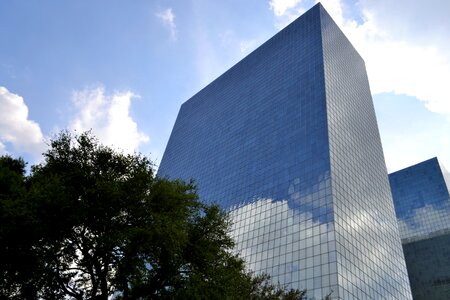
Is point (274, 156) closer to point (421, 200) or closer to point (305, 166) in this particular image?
point (305, 166)

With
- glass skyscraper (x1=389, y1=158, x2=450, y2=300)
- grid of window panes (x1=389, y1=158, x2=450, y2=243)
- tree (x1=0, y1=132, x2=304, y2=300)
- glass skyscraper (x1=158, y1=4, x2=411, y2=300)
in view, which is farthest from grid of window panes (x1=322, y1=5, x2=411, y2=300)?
grid of window panes (x1=389, y1=158, x2=450, y2=243)

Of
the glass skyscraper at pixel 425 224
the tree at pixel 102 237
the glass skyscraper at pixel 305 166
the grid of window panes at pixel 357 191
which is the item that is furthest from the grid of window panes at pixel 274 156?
the glass skyscraper at pixel 425 224

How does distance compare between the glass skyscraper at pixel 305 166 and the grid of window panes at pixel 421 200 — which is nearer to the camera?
the glass skyscraper at pixel 305 166

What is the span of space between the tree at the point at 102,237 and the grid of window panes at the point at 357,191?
3529cm

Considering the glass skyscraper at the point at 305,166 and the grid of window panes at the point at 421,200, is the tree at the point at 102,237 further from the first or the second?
the grid of window panes at the point at 421,200

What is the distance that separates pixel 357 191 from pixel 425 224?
3010 inches

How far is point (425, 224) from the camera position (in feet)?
442

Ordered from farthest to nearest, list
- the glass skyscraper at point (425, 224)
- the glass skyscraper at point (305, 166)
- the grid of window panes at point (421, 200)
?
1. the grid of window panes at point (421, 200)
2. the glass skyscraper at point (425, 224)
3. the glass skyscraper at point (305, 166)

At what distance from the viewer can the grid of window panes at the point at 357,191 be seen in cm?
6097

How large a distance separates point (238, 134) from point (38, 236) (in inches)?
3226

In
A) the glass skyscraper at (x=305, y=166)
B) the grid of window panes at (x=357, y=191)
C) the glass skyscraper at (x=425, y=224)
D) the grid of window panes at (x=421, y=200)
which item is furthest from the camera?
the grid of window panes at (x=421, y=200)

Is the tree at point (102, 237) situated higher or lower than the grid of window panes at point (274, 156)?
lower

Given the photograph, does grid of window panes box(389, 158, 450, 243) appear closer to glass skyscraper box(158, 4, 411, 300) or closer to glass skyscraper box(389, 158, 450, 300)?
glass skyscraper box(389, 158, 450, 300)

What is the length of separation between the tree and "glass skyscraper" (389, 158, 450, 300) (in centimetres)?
11393
